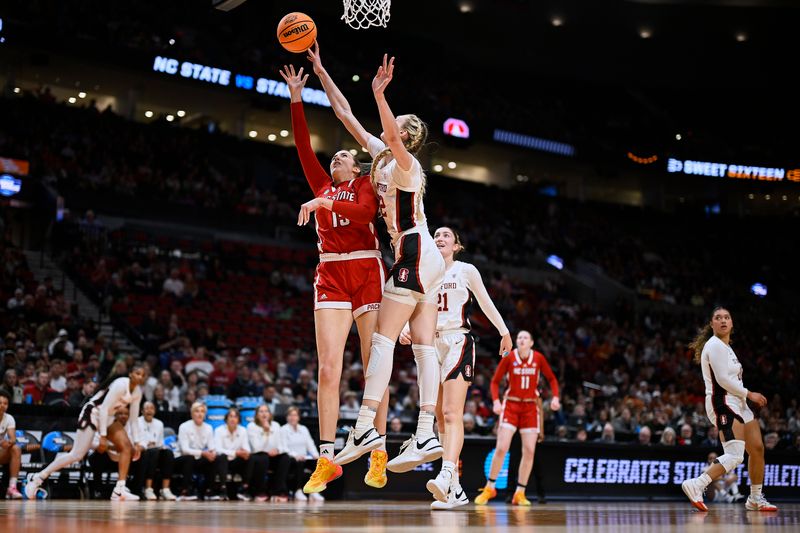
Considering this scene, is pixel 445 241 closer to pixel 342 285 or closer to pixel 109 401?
pixel 342 285

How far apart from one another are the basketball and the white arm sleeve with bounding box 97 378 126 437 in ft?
22.1

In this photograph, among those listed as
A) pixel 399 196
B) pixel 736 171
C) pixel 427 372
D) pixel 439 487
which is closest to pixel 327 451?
pixel 427 372

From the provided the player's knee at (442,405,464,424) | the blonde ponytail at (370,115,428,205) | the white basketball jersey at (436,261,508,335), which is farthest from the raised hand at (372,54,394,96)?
the player's knee at (442,405,464,424)

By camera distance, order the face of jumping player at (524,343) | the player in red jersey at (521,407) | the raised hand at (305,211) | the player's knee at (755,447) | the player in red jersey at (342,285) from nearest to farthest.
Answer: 1. the raised hand at (305,211)
2. the player in red jersey at (342,285)
3. the player's knee at (755,447)
4. the player in red jersey at (521,407)
5. the face of jumping player at (524,343)

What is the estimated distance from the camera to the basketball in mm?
7484

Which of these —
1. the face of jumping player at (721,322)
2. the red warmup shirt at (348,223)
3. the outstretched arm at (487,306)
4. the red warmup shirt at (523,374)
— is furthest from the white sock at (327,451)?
the red warmup shirt at (523,374)

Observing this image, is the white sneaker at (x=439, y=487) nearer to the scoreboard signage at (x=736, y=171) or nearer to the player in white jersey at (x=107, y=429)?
the player in white jersey at (x=107, y=429)

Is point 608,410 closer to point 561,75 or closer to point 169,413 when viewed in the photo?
point 169,413

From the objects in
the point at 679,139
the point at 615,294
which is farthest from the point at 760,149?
the point at 615,294

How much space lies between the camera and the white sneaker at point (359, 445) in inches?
257

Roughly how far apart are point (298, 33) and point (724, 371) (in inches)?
246

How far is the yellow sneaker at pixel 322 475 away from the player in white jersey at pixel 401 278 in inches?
2.9

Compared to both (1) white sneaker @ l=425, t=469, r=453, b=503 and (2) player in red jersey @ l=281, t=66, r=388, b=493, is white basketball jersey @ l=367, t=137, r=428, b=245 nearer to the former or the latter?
(2) player in red jersey @ l=281, t=66, r=388, b=493

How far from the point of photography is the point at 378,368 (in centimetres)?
673
